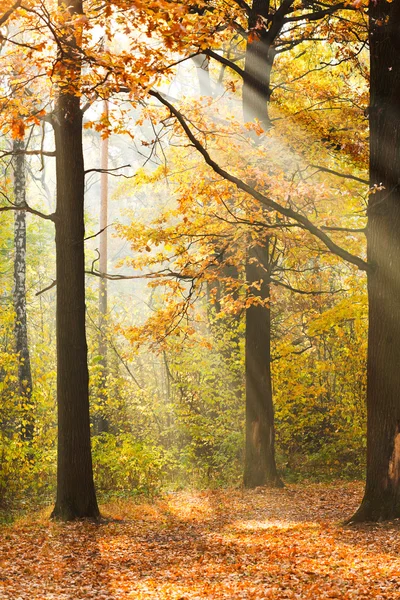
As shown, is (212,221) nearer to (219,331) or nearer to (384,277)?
(219,331)

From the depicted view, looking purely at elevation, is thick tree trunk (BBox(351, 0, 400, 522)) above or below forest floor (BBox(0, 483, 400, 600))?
above

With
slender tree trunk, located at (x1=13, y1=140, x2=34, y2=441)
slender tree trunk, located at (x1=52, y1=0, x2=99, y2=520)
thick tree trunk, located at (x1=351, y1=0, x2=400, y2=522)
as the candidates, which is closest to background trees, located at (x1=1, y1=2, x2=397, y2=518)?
slender tree trunk, located at (x1=52, y1=0, x2=99, y2=520)

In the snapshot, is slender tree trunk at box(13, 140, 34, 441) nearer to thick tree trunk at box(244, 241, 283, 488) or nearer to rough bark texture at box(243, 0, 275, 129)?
thick tree trunk at box(244, 241, 283, 488)

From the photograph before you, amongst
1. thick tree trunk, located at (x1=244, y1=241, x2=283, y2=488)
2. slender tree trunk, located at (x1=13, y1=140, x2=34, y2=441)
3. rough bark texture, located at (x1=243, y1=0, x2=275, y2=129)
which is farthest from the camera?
slender tree trunk, located at (x1=13, y1=140, x2=34, y2=441)

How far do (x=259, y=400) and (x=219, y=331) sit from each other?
3.43 meters

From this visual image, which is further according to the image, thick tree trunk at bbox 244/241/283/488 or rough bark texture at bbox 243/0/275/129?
thick tree trunk at bbox 244/241/283/488

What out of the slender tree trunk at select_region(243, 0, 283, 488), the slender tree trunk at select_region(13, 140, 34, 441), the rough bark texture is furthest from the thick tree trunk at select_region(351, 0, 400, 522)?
the slender tree trunk at select_region(13, 140, 34, 441)

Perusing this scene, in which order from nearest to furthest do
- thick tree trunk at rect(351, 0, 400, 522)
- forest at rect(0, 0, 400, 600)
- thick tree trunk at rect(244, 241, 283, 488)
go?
forest at rect(0, 0, 400, 600) < thick tree trunk at rect(351, 0, 400, 522) < thick tree trunk at rect(244, 241, 283, 488)

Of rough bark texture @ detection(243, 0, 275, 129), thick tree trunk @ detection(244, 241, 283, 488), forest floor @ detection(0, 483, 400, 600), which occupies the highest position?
rough bark texture @ detection(243, 0, 275, 129)

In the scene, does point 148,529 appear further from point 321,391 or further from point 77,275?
point 321,391

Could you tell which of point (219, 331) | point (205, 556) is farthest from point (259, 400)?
point (205, 556)

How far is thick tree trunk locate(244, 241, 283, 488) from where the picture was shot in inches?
503

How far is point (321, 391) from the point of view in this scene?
15.5 m

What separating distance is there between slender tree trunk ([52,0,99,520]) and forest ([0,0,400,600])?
Answer: 29 mm
